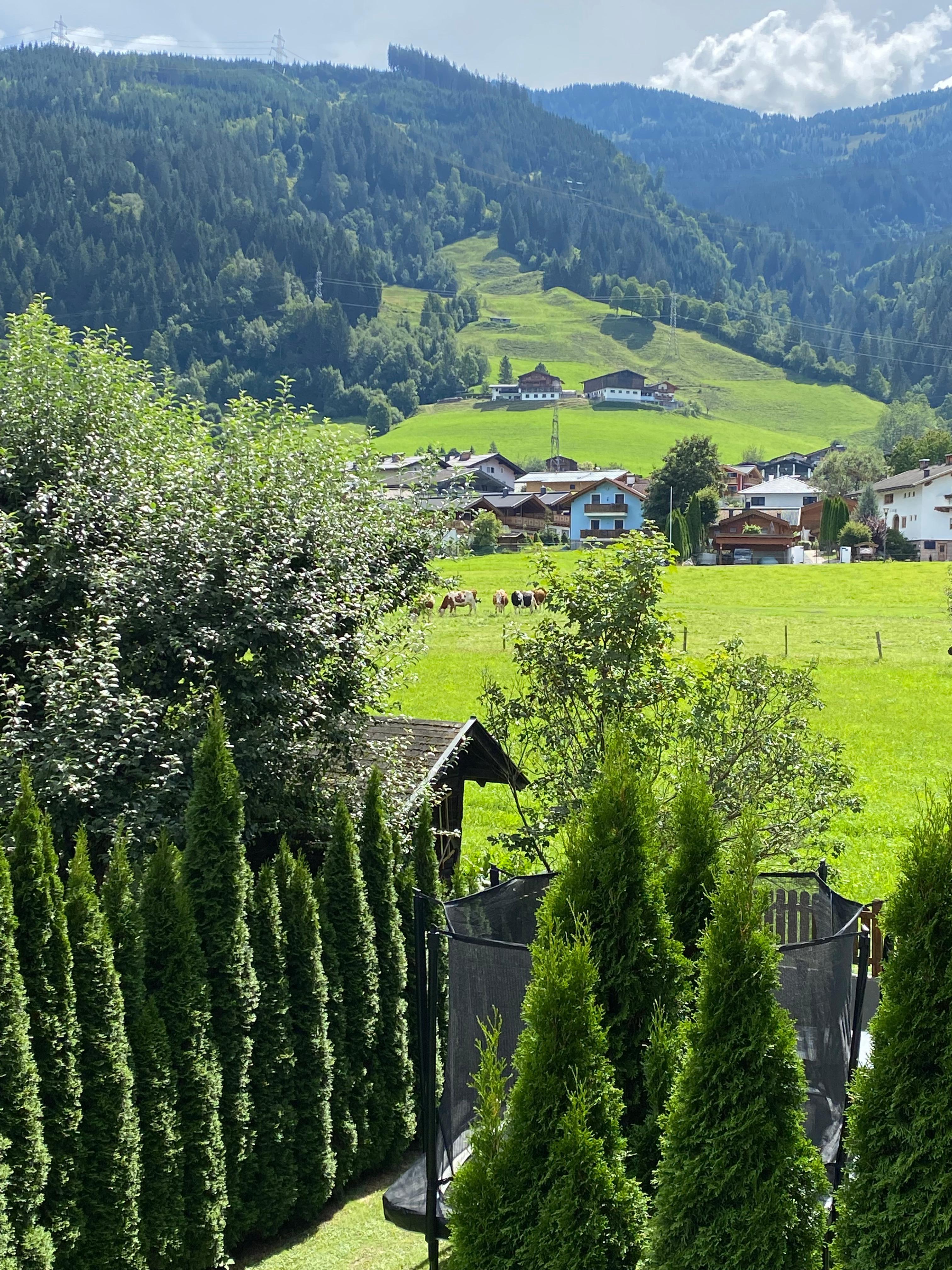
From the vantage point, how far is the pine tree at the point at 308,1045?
29.0ft

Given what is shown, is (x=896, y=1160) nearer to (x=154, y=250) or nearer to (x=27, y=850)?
(x=27, y=850)

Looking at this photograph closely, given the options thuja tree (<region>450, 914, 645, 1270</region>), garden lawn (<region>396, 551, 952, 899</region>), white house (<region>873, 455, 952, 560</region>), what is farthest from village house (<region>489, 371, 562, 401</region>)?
thuja tree (<region>450, 914, 645, 1270</region>)

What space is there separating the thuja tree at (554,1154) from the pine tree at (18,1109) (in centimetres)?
297

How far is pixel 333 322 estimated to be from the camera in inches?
6841

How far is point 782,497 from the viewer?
103m

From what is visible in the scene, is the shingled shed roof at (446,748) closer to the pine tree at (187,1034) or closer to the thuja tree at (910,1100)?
the pine tree at (187,1034)

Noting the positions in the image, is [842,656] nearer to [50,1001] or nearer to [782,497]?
[50,1001]

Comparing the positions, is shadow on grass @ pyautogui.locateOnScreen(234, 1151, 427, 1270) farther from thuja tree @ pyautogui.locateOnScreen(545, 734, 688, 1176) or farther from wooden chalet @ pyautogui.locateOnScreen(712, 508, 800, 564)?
wooden chalet @ pyautogui.locateOnScreen(712, 508, 800, 564)

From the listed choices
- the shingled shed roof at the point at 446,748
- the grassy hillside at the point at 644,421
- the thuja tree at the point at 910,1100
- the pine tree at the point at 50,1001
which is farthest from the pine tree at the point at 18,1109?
the grassy hillside at the point at 644,421

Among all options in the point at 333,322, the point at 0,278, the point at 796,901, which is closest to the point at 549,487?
the point at 333,322

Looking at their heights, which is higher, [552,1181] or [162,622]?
[162,622]

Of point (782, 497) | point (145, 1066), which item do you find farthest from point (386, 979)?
point (782, 497)

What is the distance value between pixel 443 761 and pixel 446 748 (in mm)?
699

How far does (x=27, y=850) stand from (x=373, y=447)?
8.65 meters
